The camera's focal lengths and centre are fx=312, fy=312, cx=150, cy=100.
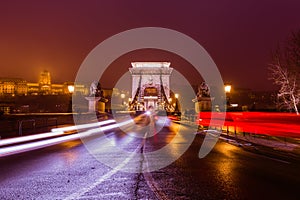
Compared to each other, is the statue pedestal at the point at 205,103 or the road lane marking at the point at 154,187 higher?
the statue pedestal at the point at 205,103

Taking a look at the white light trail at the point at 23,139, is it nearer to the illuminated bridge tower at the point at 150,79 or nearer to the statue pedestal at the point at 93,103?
the statue pedestal at the point at 93,103

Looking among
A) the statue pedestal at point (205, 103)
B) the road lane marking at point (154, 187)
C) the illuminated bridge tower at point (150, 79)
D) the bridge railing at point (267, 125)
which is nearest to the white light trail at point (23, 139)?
the road lane marking at point (154, 187)

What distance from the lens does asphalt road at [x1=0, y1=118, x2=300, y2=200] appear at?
243 inches

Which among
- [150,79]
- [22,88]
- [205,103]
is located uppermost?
[22,88]

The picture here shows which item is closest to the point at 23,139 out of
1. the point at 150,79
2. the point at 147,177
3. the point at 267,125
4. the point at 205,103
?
the point at 147,177

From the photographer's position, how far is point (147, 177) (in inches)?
302

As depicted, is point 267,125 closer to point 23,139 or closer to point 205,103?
point 205,103

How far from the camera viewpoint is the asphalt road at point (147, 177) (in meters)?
6.18

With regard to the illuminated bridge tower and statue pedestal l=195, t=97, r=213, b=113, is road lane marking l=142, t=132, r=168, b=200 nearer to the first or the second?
statue pedestal l=195, t=97, r=213, b=113

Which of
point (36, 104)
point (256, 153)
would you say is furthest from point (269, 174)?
point (36, 104)

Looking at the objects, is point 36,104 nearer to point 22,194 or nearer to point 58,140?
point 58,140

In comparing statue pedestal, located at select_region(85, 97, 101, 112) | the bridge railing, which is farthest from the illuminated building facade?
the bridge railing

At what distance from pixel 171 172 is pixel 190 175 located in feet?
1.95

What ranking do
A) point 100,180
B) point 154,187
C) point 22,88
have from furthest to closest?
1. point 22,88
2. point 100,180
3. point 154,187
